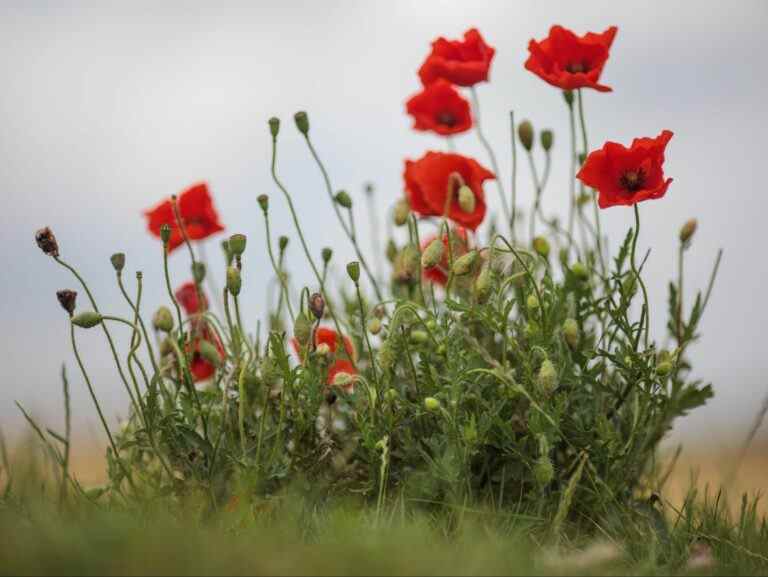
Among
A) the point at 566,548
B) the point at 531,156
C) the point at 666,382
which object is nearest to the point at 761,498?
the point at 666,382

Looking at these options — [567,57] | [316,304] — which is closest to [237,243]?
[316,304]

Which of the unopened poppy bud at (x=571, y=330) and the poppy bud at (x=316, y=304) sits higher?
the poppy bud at (x=316, y=304)

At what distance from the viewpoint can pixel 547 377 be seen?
6.72 feet

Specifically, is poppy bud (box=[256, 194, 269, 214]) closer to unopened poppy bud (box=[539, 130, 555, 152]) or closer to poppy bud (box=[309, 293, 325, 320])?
poppy bud (box=[309, 293, 325, 320])

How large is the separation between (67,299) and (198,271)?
0.42m

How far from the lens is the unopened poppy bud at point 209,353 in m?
2.37

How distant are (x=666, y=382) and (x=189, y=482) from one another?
1.02 m

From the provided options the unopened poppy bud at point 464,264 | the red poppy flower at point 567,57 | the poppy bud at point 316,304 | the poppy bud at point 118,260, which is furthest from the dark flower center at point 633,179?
the poppy bud at point 118,260

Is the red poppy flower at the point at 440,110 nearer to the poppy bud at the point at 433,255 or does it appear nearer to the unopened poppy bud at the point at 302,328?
the poppy bud at the point at 433,255

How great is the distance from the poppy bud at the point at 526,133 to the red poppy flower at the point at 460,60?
15 cm

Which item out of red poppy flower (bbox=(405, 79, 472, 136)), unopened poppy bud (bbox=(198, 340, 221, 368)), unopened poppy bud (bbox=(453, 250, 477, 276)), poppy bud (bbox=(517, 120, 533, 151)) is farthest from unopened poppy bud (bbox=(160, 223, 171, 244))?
poppy bud (bbox=(517, 120, 533, 151))

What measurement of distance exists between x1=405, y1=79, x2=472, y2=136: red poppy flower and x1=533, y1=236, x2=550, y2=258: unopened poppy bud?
1.03 ft

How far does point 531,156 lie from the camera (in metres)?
2.55

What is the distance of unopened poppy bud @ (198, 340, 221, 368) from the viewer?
7.79ft
